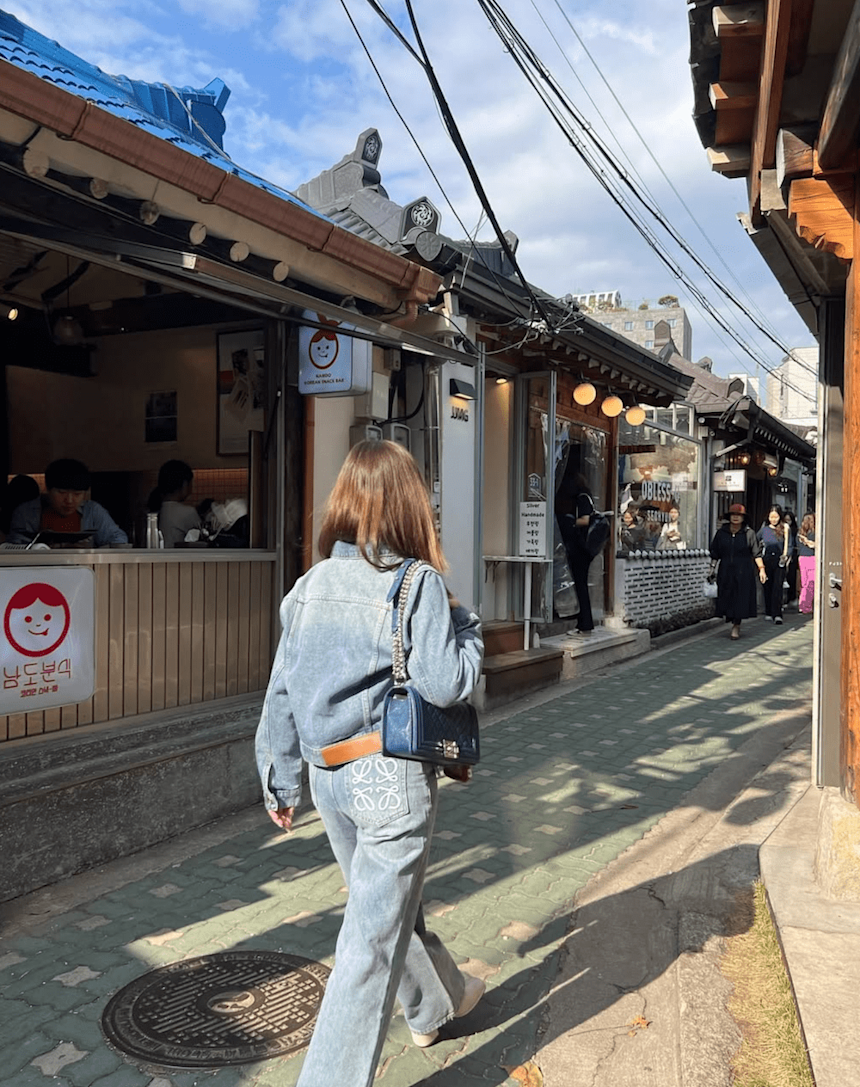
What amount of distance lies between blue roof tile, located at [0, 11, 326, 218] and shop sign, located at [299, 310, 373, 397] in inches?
37.9

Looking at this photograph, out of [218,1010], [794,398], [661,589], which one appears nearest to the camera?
[218,1010]

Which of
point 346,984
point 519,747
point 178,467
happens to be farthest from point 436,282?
point 346,984

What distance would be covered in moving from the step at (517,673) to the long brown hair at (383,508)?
6.09 metres

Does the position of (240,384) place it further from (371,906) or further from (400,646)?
(371,906)

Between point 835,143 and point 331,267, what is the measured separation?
2.96 m

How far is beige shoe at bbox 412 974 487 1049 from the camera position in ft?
10.0

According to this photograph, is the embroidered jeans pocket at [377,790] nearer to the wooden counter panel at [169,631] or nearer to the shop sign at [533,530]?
the wooden counter panel at [169,631]

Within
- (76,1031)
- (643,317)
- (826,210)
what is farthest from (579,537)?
(643,317)

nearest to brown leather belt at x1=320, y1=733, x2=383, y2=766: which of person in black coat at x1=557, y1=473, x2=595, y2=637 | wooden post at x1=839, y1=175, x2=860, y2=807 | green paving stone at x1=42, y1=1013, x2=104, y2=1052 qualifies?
green paving stone at x1=42, y1=1013, x2=104, y2=1052

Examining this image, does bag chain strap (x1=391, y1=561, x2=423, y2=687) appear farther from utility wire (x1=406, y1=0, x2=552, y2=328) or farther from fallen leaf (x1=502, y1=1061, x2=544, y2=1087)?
utility wire (x1=406, y1=0, x2=552, y2=328)

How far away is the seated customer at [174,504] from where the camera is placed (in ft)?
22.6

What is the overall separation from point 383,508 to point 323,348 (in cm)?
392

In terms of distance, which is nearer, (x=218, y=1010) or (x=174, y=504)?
(x=218, y=1010)

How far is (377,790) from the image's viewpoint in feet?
8.29
